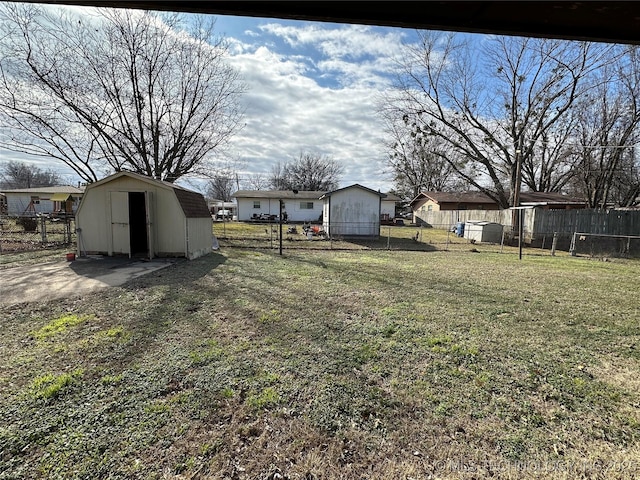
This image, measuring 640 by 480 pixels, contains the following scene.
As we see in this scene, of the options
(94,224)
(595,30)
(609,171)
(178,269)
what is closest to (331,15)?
(595,30)

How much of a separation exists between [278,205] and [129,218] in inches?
917

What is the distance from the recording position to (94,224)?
9586mm

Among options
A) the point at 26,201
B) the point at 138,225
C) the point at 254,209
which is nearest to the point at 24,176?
the point at 26,201

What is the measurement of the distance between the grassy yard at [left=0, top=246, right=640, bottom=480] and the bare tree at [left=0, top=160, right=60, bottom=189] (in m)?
79.8

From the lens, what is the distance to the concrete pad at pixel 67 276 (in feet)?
18.5

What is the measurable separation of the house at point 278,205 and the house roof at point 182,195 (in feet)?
69.3

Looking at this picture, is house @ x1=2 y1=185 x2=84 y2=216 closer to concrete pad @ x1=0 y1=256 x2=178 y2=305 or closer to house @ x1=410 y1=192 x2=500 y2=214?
concrete pad @ x1=0 y1=256 x2=178 y2=305

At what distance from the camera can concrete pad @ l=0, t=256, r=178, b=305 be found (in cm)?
563

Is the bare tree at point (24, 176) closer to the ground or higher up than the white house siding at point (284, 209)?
higher up

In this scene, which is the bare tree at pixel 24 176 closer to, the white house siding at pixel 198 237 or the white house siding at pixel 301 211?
the white house siding at pixel 301 211

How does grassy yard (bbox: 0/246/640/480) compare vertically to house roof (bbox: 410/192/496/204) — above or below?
below

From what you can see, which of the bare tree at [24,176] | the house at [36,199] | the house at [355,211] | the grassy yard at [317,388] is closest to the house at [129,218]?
the grassy yard at [317,388]

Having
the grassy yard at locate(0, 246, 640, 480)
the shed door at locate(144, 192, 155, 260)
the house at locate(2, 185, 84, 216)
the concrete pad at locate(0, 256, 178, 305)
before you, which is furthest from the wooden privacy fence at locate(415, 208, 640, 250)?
the house at locate(2, 185, 84, 216)

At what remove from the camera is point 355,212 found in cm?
1853
